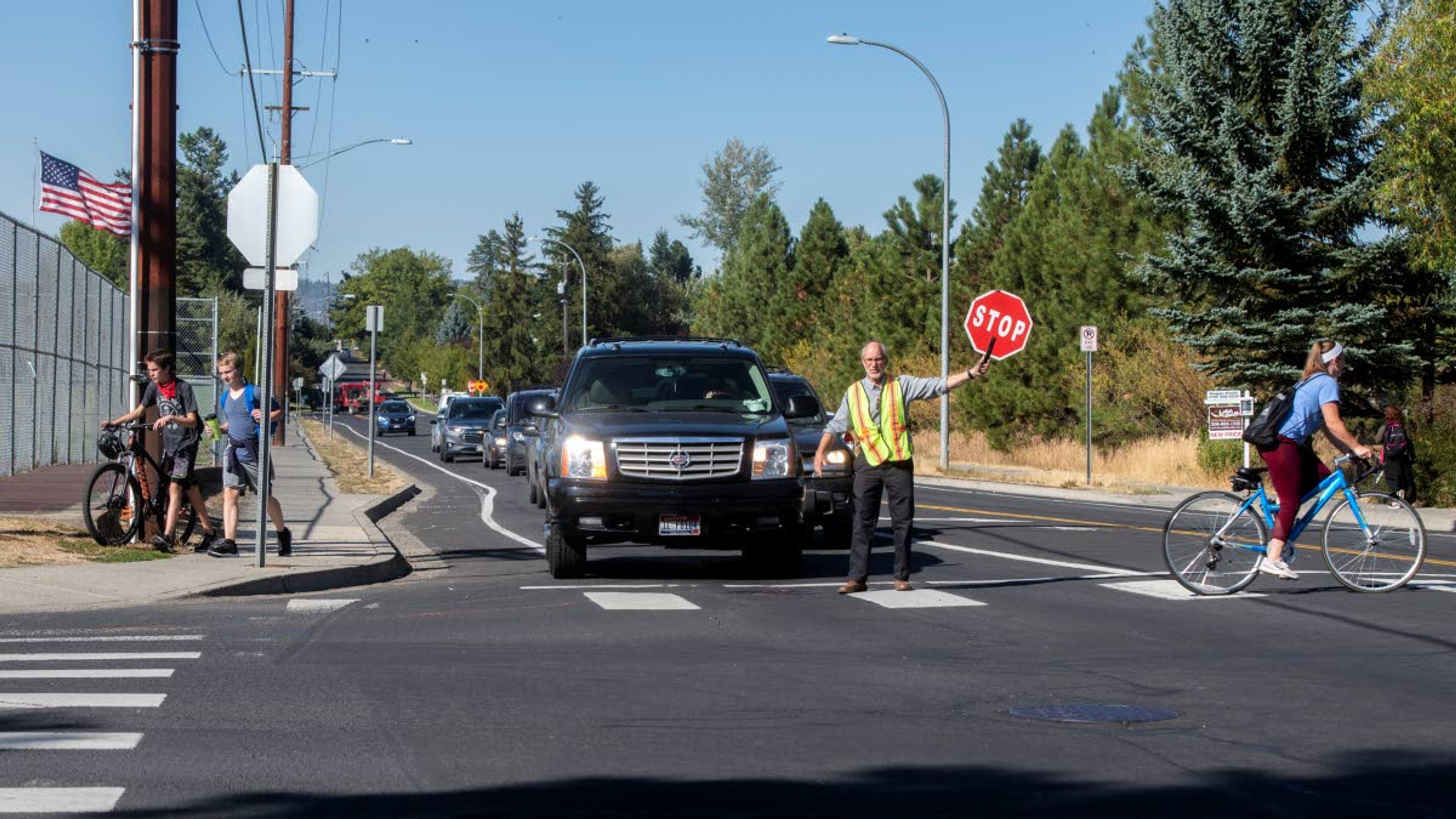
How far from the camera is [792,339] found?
69.6 meters

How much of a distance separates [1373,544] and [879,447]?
3659 mm

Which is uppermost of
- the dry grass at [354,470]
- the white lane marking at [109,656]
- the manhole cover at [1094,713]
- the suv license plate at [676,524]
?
the suv license plate at [676,524]

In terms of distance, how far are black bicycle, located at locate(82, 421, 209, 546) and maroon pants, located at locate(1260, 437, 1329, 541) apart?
9524 mm

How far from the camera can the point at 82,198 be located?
1203 inches

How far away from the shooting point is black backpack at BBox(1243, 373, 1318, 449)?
494 inches

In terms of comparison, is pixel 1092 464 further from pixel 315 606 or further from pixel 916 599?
pixel 315 606

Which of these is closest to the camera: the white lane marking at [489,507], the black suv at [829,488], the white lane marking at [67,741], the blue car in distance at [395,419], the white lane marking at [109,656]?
the white lane marking at [67,741]

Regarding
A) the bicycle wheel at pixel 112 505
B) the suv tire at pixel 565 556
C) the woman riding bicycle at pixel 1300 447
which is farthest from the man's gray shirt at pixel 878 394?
the bicycle wheel at pixel 112 505

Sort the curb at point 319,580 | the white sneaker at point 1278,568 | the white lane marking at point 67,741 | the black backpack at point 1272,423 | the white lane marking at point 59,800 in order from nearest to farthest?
the white lane marking at point 59,800, the white lane marking at point 67,741, the black backpack at point 1272,423, the white sneaker at point 1278,568, the curb at point 319,580

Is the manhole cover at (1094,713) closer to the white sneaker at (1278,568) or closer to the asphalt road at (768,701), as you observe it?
the asphalt road at (768,701)

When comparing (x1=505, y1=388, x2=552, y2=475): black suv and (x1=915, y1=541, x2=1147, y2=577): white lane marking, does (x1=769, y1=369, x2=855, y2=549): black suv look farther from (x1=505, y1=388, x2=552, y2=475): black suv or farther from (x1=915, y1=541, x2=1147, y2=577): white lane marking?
(x1=505, y1=388, x2=552, y2=475): black suv

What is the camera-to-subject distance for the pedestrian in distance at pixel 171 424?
1553 cm

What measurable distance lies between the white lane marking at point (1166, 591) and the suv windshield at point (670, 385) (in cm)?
345

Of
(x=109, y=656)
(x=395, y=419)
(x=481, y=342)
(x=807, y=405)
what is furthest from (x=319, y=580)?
(x=481, y=342)
